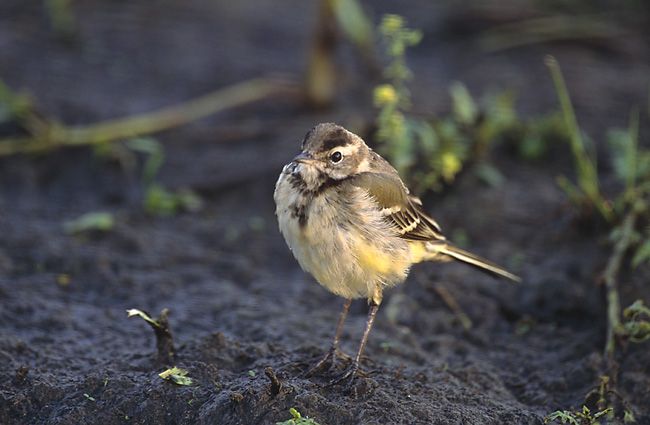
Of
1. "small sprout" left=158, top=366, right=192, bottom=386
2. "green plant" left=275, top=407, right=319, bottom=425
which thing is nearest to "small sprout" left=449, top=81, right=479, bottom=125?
"small sprout" left=158, top=366, right=192, bottom=386

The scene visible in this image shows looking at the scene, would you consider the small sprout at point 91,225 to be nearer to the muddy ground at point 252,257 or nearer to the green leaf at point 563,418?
the muddy ground at point 252,257

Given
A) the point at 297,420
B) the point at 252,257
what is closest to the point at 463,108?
the point at 252,257

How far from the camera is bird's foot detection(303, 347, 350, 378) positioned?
5.36m

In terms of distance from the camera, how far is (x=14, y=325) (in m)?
6.10

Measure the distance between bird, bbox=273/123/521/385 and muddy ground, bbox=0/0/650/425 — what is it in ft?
1.73

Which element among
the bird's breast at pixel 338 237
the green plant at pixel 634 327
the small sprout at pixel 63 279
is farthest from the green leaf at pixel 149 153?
the green plant at pixel 634 327

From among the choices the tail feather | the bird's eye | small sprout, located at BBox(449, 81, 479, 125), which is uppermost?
the bird's eye

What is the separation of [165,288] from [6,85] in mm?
3922

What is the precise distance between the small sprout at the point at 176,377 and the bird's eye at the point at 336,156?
1546 mm

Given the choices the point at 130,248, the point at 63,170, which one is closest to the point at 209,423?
the point at 130,248

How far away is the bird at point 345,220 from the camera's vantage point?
5285 millimetres

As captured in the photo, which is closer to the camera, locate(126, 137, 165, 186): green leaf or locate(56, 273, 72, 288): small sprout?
locate(56, 273, 72, 288): small sprout

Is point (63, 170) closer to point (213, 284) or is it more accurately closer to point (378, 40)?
point (213, 284)

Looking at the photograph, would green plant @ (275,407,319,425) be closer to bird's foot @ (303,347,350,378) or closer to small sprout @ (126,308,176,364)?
bird's foot @ (303,347,350,378)
